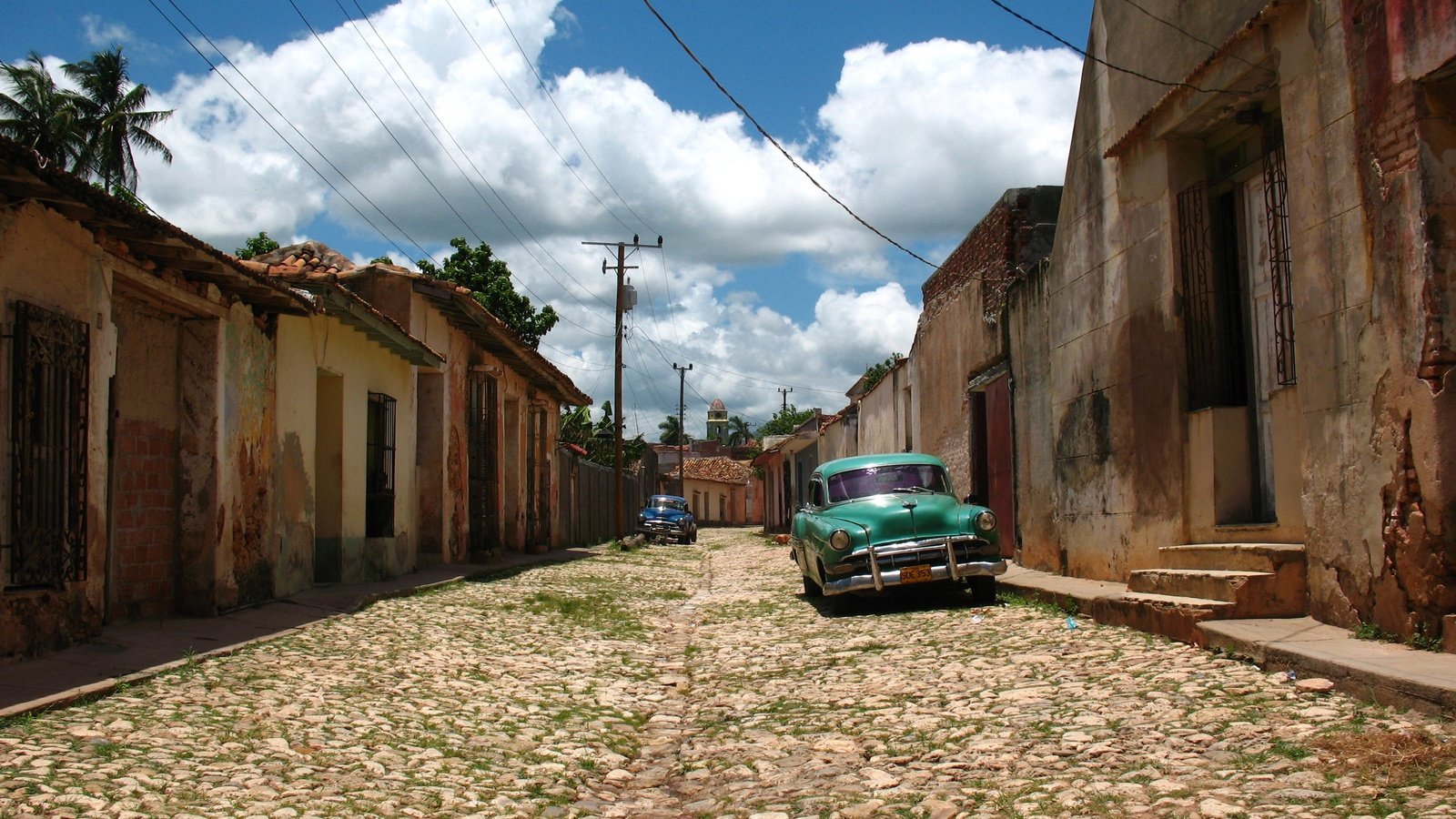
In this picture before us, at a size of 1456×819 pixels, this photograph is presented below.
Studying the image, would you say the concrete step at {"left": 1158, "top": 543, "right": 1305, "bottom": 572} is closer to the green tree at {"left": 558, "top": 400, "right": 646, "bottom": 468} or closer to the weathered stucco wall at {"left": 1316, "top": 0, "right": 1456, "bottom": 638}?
the weathered stucco wall at {"left": 1316, "top": 0, "right": 1456, "bottom": 638}

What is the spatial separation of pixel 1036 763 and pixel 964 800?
555 mm

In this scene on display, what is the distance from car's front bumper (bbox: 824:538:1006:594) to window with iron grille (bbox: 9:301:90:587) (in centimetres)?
590

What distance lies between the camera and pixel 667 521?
33.5 m

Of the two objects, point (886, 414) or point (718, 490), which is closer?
point (886, 414)

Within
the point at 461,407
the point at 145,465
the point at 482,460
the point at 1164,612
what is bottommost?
the point at 1164,612

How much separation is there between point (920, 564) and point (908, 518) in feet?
1.63

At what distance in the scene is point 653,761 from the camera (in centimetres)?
555

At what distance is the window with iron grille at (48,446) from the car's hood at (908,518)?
20.4ft

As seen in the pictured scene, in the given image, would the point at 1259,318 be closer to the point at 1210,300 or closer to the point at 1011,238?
the point at 1210,300

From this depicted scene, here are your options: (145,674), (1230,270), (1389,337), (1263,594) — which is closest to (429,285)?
(145,674)

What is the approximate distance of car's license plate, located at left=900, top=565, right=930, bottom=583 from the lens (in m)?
10.1

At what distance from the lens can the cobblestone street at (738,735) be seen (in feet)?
14.2

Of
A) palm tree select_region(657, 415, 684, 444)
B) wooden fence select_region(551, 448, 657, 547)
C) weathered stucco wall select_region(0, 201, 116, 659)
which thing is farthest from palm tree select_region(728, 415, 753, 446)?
weathered stucco wall select_region(0, 201, 116, 659)

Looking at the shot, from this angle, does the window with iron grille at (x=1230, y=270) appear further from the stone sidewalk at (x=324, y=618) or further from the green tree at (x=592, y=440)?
the green tree at (x=592, y=440)
